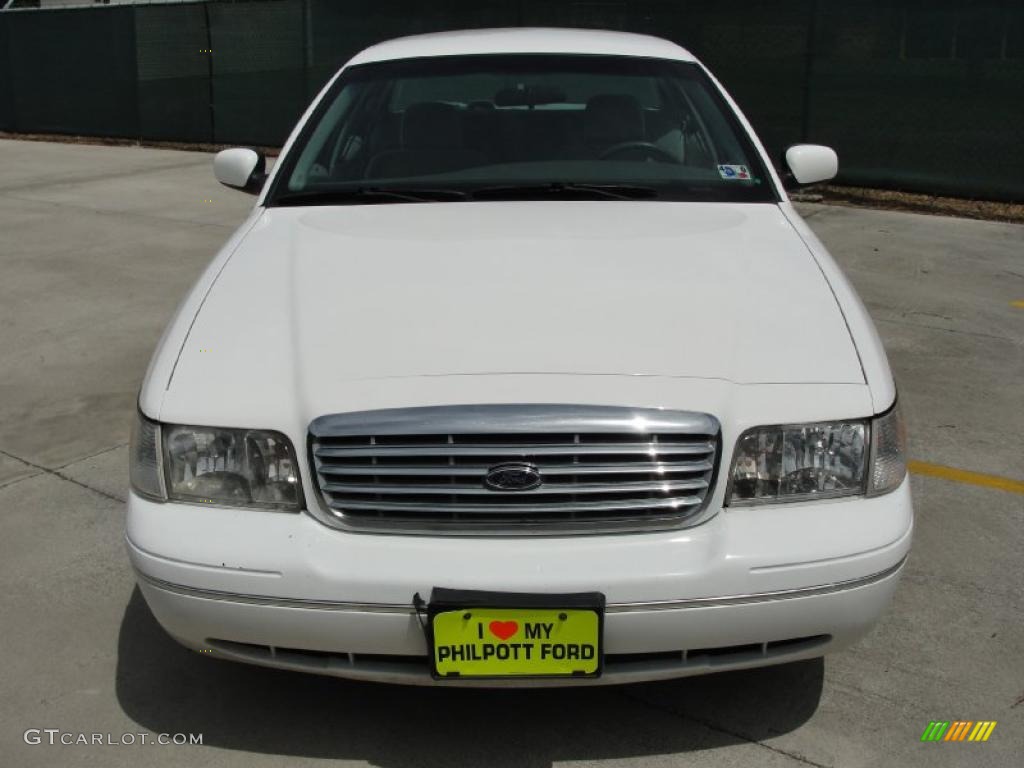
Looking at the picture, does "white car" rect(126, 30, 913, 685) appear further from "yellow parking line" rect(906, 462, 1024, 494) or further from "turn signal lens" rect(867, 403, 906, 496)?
"yellow parking line" rect(906, 462, 1024, 494)

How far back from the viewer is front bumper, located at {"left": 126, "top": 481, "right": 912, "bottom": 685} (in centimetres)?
233

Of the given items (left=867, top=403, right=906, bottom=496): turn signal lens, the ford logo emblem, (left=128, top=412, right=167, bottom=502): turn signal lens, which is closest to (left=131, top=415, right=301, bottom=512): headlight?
(left=128, top=412, right=167, bottom=502): turn signal lens

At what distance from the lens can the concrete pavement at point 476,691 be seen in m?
2.70

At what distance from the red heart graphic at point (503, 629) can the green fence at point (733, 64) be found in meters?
8.95

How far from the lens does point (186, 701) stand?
2900 mm

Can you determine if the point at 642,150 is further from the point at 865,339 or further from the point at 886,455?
the point at 886,455

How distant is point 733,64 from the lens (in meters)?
11.4

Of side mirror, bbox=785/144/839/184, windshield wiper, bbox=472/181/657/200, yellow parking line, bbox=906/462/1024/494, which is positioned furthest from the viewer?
side mirror, bbox=785/144/839/184

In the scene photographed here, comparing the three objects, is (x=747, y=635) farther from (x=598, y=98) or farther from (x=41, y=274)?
(x=41, y=274)

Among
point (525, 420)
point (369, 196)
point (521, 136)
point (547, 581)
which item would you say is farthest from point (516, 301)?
point (521, 136)

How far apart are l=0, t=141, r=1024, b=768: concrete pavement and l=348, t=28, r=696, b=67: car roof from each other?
1.85 meters

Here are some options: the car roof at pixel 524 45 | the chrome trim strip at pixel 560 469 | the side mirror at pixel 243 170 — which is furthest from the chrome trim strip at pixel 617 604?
the car roof at pixel 524 45

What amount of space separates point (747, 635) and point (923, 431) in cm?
264

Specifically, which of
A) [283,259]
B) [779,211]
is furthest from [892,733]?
[283,259]
